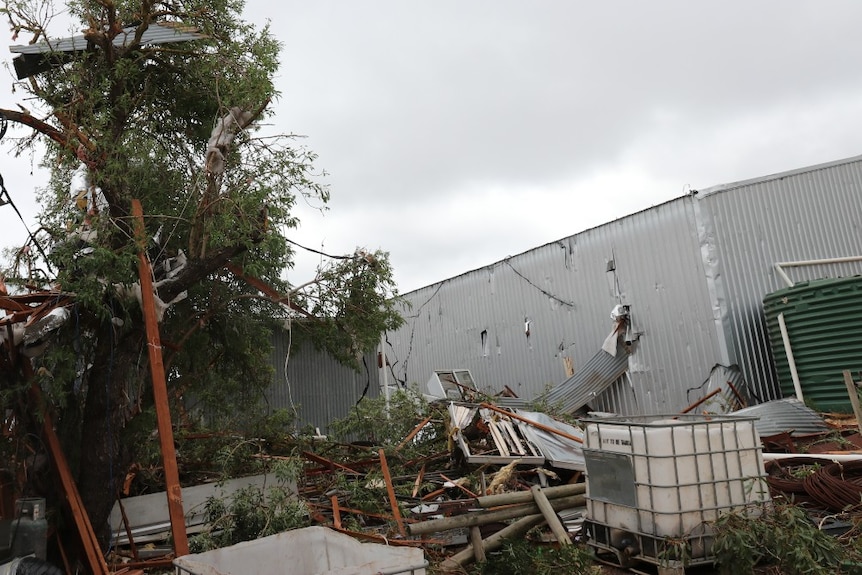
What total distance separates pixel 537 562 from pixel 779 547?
208 cm

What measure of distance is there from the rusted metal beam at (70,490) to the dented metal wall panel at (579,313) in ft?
33.8

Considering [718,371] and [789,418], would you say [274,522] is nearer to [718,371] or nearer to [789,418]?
[789,418]

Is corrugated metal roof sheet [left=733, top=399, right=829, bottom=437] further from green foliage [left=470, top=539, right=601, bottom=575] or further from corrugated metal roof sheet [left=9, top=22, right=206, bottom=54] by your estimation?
corrugated metal roof sheet [left=9, top=22, right=206, bottom=54]

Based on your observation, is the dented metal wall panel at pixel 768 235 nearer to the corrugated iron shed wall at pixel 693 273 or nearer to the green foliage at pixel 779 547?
the corrugated iron shed wall at pixel 693 273

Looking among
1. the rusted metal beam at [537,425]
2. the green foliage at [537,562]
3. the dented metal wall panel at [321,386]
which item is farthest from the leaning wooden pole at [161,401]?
the dented metal wall panel at [321,386]

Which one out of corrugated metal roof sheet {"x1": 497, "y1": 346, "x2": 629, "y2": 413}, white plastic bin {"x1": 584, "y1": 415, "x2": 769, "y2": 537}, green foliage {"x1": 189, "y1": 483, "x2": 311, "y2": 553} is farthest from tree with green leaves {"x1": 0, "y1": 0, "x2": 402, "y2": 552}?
corrugated metal roof sheet {"x1": 497, "y1": 346, "x2": 629, "y2": 413}

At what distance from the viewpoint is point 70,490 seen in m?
6.66

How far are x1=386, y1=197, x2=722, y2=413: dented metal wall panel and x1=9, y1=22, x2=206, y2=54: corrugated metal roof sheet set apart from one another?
9.85 meters

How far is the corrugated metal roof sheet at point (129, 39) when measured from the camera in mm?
7547

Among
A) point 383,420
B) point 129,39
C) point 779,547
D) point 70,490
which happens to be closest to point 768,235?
point 383,420

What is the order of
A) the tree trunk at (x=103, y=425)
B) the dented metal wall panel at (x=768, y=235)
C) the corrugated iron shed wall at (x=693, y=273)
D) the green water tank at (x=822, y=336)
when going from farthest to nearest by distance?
1. the corrugated iron shed wall at (x=693, y=273)
2. the dented metal wall panel at (x=768, y=235)
3. the green water tank at (x=822, y=336)
4. the tree trunk at (x=103, y=425)

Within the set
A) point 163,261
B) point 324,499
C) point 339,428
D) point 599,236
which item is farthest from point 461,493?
point 599,236

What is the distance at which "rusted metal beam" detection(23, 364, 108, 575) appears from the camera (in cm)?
653

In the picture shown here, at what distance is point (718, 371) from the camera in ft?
39.9
